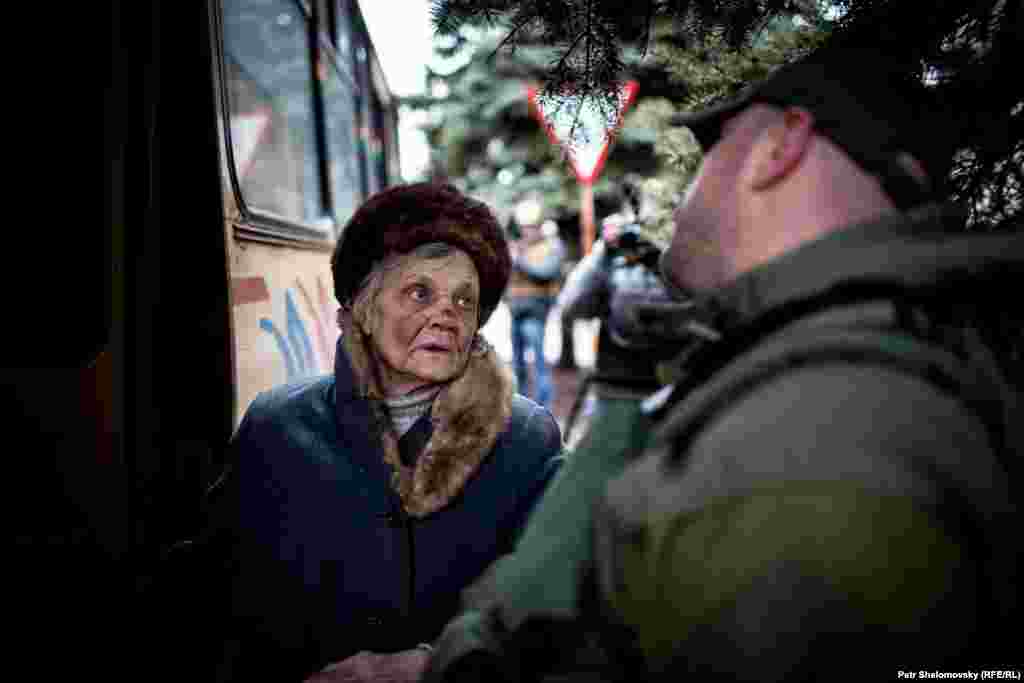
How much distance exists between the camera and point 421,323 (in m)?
1.99

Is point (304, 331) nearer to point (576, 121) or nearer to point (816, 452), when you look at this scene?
point (576, 121)

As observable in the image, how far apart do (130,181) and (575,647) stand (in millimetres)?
1597

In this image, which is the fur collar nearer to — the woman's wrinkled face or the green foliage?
the woman's wrinkled face

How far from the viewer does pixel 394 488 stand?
183 cm

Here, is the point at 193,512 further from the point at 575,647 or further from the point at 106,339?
the point at 575,647

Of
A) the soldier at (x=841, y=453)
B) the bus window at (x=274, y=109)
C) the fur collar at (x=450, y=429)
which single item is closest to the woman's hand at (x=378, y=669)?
the fur collar at (x=450, y=429)

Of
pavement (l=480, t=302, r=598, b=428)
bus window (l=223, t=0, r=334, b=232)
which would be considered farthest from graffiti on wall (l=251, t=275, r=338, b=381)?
pavement (l=480, t=302, r=598, b=428)

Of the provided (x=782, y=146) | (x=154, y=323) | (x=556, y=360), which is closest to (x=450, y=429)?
(x=154, y=323)

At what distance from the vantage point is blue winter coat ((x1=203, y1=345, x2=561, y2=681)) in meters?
1.81

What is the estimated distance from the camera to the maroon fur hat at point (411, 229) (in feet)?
6.70

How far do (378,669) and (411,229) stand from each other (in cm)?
113

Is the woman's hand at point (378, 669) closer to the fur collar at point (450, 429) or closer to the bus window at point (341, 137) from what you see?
the fur collar at point (450, 429)

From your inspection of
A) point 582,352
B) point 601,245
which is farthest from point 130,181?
point 582,352

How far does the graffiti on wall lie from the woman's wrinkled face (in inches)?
30.0
